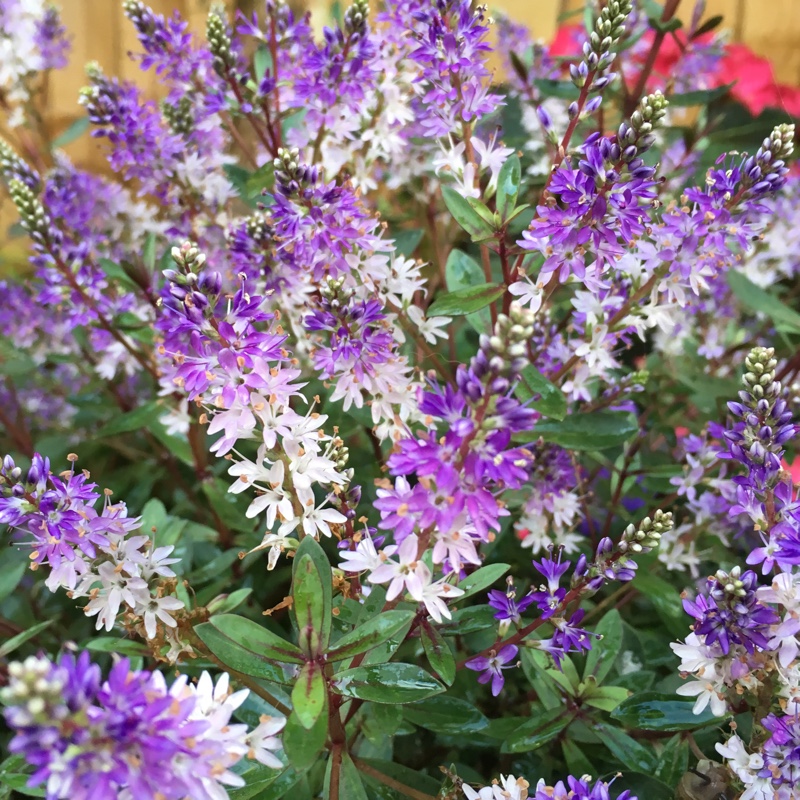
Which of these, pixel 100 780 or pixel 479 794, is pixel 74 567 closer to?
pixel 100 780

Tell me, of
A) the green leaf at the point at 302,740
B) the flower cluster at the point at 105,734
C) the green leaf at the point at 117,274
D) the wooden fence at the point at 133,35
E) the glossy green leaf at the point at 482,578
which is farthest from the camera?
the wooden fence at the point at 133,35

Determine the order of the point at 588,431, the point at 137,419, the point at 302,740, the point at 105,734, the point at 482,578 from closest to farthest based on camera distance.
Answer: the point at 105,734, the point at 302,740, the point at 482,578, the point at 588,431, the point at 137,419

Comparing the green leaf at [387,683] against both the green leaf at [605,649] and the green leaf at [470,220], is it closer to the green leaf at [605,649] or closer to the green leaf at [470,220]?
the green leaf at [605,649]

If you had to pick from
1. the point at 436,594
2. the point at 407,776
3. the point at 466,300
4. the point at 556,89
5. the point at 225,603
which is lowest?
the point at 407,776

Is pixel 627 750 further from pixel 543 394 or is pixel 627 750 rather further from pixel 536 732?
→ pixel 543 394

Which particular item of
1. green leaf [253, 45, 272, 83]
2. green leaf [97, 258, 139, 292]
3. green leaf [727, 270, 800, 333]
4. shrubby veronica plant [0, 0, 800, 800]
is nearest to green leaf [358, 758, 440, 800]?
shrubby veronica plant [0, 0, 800, 800]

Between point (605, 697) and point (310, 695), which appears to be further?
point (605, 697)

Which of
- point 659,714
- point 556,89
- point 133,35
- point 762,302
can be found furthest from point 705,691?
point 133,35

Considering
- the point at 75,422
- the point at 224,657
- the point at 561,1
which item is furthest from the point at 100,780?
the point at 561,1

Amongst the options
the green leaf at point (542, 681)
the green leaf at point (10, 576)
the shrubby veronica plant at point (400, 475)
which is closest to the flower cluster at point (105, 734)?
the shrubby veronica plant at point (400, 475)
